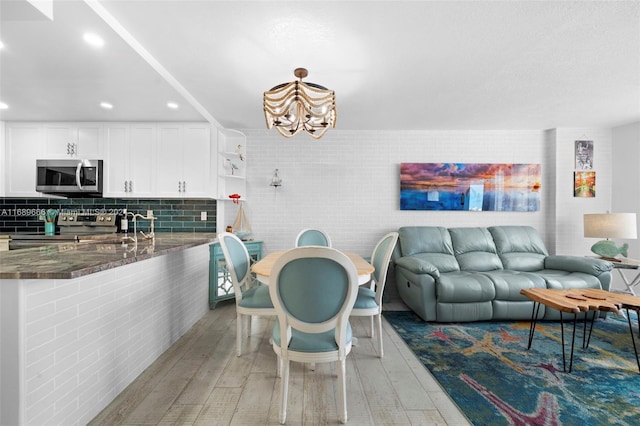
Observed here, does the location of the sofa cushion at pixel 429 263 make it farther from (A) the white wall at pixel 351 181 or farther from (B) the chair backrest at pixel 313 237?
(B) the chair backrest at pixel 313 237

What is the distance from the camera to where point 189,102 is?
301 cm

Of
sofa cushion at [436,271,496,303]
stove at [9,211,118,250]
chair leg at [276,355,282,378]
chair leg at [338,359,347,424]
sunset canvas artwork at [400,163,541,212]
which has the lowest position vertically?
chair leg at [276,355,282,378]

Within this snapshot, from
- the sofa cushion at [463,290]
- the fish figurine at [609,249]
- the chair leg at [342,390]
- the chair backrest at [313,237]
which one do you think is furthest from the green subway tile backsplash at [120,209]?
the fish figurine at [609,249]

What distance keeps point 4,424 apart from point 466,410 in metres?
2.33

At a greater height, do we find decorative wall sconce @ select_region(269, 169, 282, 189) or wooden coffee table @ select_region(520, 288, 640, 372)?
decorative wall sconce @ select_region(269, 169, 282, 189)

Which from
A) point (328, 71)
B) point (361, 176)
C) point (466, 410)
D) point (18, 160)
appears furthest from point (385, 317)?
point (18, 160)

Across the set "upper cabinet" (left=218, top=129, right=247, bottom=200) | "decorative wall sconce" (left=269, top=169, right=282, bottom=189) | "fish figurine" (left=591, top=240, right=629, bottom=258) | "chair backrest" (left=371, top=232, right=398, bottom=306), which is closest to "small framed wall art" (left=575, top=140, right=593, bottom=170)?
"fish figurine" (left=591, top=240, right=629, bottom=258)

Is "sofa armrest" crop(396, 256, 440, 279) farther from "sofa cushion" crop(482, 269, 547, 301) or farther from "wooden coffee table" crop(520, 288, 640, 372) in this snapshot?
"wooden coffee table" crop(520, 288, 640, 372)

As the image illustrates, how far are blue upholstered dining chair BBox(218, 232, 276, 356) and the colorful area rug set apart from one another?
1.39 metres

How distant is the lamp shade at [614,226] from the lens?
330cm

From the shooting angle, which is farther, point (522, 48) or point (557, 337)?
point (557, 337)

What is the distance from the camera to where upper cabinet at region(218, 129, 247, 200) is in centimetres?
387

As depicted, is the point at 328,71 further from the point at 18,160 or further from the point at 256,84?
the point at 18,160

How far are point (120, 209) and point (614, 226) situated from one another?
6.33m
